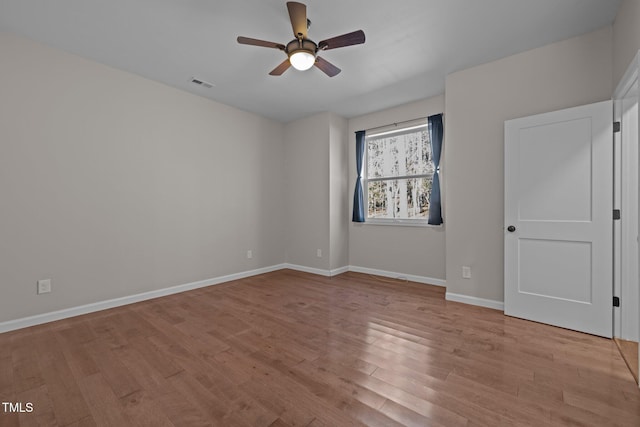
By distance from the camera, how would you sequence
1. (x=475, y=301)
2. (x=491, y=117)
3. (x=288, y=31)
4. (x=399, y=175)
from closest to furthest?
1. (x=288, y=31)
2. (x=491, y=117)
3. (x=475, y=301)
4. (x=399, y=175)

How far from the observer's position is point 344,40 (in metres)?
2.27

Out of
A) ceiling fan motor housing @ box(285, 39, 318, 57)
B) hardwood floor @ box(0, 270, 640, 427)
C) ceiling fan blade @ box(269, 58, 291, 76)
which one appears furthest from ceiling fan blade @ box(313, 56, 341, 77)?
hardwood floor @ box(0, 270, 640, 427)

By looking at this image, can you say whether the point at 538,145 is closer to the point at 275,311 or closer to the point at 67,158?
the point at 275,311

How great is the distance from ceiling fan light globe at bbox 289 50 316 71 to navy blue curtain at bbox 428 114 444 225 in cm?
235

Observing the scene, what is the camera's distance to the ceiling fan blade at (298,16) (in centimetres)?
201

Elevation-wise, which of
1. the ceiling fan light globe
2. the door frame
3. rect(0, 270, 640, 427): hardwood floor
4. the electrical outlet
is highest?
the ceiling fan light globe

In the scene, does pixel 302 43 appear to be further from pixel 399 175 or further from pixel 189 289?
pixel 189 289

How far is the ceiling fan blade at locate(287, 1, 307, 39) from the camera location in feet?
6.59

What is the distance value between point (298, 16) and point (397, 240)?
11.2ft

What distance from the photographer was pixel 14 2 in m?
2.24

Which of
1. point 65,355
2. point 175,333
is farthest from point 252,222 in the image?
point 65,355

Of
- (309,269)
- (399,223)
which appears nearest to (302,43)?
(399,223)

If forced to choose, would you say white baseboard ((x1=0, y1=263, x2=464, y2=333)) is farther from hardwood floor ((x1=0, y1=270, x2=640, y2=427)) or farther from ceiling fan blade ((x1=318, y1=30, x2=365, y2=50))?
ceiling fan blade ((x1=318, y1=30, x2=365, y2=50))

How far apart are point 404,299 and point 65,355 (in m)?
3.33
